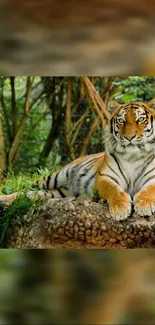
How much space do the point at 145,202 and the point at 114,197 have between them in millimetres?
74

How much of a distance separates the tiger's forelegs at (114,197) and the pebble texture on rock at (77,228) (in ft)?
0.05

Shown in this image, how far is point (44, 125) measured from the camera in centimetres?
220

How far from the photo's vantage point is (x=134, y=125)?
1.52 metres

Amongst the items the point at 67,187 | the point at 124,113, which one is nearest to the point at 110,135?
the point at 124,113

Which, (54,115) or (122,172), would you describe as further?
(54,115)

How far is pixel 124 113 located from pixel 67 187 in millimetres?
229

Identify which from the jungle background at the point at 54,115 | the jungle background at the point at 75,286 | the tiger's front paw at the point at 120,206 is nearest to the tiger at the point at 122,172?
the tiger's front paw at the point at 120,206

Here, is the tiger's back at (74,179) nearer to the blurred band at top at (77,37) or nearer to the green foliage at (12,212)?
the green foliage at (12,212)

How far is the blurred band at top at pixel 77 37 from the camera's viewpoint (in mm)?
1332

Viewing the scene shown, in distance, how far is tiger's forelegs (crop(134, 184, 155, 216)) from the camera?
144 cm

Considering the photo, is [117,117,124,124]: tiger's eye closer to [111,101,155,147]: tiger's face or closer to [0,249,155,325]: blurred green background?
[111,101,155,147]: tiger's face

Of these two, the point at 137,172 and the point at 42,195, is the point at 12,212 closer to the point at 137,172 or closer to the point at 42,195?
the point at 42,195

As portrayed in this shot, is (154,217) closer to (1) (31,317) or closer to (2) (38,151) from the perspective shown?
(1) (31,317)

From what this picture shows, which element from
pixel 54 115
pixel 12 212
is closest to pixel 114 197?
pixel 12 212
